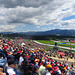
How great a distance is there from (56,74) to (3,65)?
2.50 m

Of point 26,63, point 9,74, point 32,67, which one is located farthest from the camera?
point 26,63

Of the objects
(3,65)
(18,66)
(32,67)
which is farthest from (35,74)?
(18,66)

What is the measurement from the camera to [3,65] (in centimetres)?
388

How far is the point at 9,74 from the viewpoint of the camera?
3.35 meters

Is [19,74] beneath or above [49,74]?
beneath

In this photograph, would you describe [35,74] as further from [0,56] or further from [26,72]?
[0,56]

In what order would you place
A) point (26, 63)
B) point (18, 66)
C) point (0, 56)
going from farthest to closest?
point (18, 66) → point (0, 56) → point (26, 63)

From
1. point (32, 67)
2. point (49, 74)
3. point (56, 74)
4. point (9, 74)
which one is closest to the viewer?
point (9, 74)

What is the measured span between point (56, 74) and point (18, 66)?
3172 millimetres

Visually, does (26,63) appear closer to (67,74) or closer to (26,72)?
(26,72)

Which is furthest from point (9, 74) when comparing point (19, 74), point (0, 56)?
point (0, 56)

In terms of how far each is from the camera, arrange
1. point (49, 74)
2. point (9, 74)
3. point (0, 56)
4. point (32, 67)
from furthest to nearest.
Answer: point (0, 56)
point (32, 67)
point (49, 74)
point (9, 74)

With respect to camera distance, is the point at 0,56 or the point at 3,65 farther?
the point at 0,56

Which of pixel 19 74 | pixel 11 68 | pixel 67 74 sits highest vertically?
pixel 11 68
